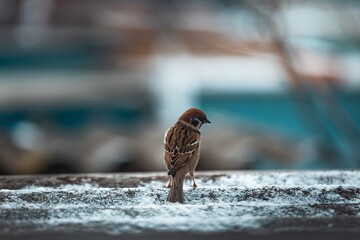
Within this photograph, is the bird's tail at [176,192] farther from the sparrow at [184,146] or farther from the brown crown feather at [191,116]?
the brown crown feather at [191,116]

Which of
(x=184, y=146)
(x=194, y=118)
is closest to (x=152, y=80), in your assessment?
(x=194, y=118)

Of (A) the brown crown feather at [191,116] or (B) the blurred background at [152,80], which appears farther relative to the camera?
(B) the blurred background at [152,80]

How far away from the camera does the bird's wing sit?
3980mm

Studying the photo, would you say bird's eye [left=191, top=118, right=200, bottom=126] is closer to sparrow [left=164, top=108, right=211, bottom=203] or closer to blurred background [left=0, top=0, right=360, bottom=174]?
sparrow [left=164, top=108, right=211, bottom=203]

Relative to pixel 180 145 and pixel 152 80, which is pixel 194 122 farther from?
pixel 152 80

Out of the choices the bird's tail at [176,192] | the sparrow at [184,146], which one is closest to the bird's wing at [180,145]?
the sparrow at [184,146]

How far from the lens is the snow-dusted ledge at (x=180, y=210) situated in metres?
2.24

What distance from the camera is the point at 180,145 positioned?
4.04 meters

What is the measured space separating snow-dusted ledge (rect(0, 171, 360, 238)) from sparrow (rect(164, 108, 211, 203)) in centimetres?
Answer: 47

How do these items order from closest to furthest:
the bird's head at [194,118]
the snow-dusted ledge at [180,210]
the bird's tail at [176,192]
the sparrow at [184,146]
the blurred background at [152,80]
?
the snow-dusted ledge at [180,210] < the bird's tail at [176,192] < the sparrow at [184,146] < the bird's head at [194,118] < the blurred background at [152,80]

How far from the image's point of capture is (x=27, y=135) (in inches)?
430

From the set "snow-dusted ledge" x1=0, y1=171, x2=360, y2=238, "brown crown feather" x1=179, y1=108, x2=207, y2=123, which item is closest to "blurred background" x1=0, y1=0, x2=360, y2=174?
"brown crown feather" x1=179, y1=108, x2=207, y2=123

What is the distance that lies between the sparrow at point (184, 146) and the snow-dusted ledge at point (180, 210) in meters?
0.47

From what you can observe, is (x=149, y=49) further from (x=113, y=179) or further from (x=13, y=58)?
(x=113, y=179)
